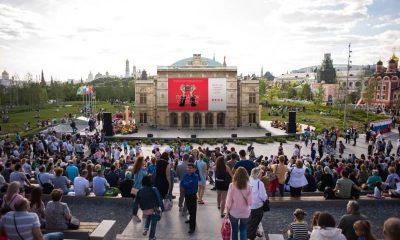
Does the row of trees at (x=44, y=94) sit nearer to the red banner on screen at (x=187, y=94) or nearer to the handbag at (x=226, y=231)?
the red banner on screen at (x=187, y=94)

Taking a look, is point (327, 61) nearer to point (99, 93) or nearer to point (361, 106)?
point (361, 106)

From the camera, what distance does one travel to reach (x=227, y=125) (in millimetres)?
49406

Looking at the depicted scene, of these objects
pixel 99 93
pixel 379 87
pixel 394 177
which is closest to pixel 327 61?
pixel 379 87

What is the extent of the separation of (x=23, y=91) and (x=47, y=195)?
3127 inches

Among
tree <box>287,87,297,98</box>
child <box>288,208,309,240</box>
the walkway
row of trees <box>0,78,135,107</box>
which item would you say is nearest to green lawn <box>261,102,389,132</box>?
the walkway

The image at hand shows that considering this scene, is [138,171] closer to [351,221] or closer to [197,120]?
[351,221]

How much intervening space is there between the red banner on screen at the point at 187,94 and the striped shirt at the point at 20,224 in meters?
41.3

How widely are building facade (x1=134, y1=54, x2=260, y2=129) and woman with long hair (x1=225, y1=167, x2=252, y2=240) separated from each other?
40008 mm

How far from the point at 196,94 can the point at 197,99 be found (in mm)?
693

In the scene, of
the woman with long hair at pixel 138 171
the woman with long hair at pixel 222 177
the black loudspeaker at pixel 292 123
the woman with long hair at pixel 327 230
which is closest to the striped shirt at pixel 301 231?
the woman with long hair at pixel 327 230

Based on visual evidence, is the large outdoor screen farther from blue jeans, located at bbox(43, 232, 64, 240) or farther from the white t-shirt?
blue jeans, located at bbox(43, 232, 64, 240)

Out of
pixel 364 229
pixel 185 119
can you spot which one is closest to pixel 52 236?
A: pixel 364 229

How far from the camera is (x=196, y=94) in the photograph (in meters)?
47.3

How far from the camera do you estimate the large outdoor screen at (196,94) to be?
153 ft
